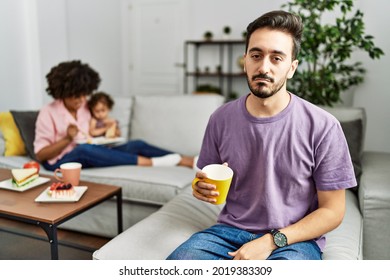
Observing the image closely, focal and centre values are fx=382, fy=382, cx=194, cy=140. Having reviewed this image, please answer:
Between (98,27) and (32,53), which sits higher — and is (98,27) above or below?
above

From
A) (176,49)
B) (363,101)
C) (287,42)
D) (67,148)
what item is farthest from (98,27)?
(287,42)

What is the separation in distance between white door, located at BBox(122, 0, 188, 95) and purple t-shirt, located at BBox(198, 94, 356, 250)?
160 inches

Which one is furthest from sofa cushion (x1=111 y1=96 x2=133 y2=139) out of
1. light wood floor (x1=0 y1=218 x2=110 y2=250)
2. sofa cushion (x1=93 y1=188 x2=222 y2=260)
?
sofa cushion (x1=93 y1=188 x2=222 y2=260)

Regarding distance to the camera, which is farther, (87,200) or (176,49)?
(176,49)

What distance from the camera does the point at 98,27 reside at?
14.9 ft

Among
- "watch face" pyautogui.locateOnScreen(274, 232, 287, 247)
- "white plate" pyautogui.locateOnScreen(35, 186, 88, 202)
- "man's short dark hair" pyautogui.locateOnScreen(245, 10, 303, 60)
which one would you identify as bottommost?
"white plate" pyautogui.locateOnScreen(35, 186, 88, 202)

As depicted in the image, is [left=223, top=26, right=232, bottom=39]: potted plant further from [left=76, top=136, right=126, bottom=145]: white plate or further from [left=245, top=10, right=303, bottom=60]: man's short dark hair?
[left=245, top=10, right=303, bottom=60]: man's short dark hair

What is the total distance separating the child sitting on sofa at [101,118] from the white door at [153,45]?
106 inches

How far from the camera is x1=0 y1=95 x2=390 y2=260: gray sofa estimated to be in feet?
4.06

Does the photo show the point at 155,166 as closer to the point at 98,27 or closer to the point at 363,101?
the point at 363,101

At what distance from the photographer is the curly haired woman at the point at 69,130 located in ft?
6.94

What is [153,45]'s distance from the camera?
202 inches

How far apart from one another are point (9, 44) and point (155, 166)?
5.33 feet

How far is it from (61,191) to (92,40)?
10.6 feet
